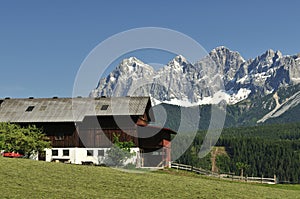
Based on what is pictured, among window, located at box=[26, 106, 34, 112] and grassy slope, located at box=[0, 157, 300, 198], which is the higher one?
window, located at box=[26, 106, 34, 112]

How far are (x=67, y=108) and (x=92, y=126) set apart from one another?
5.85 m

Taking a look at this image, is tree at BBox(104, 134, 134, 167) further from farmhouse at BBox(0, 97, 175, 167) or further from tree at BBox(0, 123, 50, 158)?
tree at BBox(0, 123, 50, 158)

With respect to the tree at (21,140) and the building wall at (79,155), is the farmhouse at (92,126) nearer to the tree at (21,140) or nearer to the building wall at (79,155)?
the building wall at (79,155)

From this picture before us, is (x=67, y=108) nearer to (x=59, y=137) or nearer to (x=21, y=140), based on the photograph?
(x=59, y=137)

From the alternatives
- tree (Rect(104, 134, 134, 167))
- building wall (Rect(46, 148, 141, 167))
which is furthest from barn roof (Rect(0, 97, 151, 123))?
tree (Rect(104, 134, 134, 167))

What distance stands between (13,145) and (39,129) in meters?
12.4

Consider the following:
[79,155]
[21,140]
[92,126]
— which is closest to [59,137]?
[79,155]

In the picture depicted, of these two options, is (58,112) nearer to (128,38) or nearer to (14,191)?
(128,38)

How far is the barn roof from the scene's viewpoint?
270ft

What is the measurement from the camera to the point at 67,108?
283ft

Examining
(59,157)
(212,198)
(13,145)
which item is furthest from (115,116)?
(212,198)

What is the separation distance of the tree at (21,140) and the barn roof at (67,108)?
4.91 meters

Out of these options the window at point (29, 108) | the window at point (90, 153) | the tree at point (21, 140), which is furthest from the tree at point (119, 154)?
the window at point (29, 108)

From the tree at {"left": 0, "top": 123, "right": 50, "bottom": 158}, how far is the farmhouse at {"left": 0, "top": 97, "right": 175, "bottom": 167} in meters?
4.75
